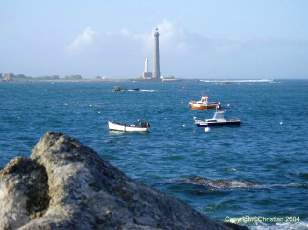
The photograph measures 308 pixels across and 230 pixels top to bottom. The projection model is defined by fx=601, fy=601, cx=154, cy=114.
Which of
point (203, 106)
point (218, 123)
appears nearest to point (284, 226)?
point (218, 123)

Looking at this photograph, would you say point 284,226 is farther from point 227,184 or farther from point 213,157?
point 213,157

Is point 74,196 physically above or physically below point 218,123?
above

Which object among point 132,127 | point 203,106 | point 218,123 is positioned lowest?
point 203,106

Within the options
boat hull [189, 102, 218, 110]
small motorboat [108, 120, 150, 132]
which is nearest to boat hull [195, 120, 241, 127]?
small motorboat [108, 120, 150, 132]

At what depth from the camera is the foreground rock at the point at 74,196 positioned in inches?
247

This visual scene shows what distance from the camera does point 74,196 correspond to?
6.41 meters

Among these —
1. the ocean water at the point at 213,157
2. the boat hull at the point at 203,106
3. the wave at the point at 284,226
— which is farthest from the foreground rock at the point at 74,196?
the boat hull at the point at 203,106

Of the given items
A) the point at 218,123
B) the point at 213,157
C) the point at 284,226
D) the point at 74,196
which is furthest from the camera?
the point at 218,123

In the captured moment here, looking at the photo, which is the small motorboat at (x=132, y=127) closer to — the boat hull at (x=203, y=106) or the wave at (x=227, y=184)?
the wave at (x=227, y=184)

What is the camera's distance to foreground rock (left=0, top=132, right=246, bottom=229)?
6273mm

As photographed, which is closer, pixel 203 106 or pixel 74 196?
pixel 74 196

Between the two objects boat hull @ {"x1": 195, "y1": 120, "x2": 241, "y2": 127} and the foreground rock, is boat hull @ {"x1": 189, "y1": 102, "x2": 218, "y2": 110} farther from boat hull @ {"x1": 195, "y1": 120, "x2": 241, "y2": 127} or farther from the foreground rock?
the foreground rock

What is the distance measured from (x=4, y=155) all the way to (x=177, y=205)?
39200 mm

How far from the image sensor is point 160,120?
→ 87188 millimetres
